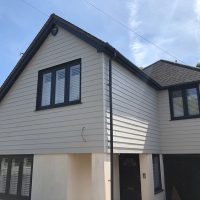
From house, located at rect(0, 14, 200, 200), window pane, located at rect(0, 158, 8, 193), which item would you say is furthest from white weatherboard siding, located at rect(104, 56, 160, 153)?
window pane, located at rect(0, 158, 8, 193)

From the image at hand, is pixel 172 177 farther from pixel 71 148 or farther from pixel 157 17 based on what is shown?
pixel 157 17

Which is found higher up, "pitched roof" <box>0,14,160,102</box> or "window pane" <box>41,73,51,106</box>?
"pitched roof" <box>0,14,160,102</box>

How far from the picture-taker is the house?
710 centimetres

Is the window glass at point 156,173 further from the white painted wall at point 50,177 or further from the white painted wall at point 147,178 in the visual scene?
the white painted wall at point 50,177

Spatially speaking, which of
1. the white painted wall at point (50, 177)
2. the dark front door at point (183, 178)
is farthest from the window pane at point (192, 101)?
the white painted wall at point (50, 177)

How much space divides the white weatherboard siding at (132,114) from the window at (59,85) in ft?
3.76

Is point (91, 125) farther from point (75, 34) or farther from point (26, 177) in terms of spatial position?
point (26, 177)

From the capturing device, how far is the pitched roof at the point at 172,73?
10618 millimetres

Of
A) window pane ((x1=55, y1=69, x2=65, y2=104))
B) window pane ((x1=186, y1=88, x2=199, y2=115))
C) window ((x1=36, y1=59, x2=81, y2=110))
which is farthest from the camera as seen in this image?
window pane ((x1=186, y1=88, x2=199, y2=115))

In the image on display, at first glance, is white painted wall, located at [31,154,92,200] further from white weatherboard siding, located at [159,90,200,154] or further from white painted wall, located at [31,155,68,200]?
white weatherboard siding, located at [159,90,200,154]

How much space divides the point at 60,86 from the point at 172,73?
20.2 feet

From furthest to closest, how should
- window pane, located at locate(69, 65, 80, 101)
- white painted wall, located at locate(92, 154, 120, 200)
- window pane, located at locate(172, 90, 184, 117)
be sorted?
window pane, located at locate(172, 90, 184, 117) < window pane, located at locate(69, 65, 80, 101) < white painted wall, located at locate(92, 154, 120, 200)

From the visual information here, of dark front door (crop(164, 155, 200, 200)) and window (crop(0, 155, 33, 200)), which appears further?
dark front door (crop(164, 155, 200, 200))

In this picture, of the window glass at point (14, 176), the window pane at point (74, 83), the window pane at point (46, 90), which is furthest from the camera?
the window glass at point (14, 176)
